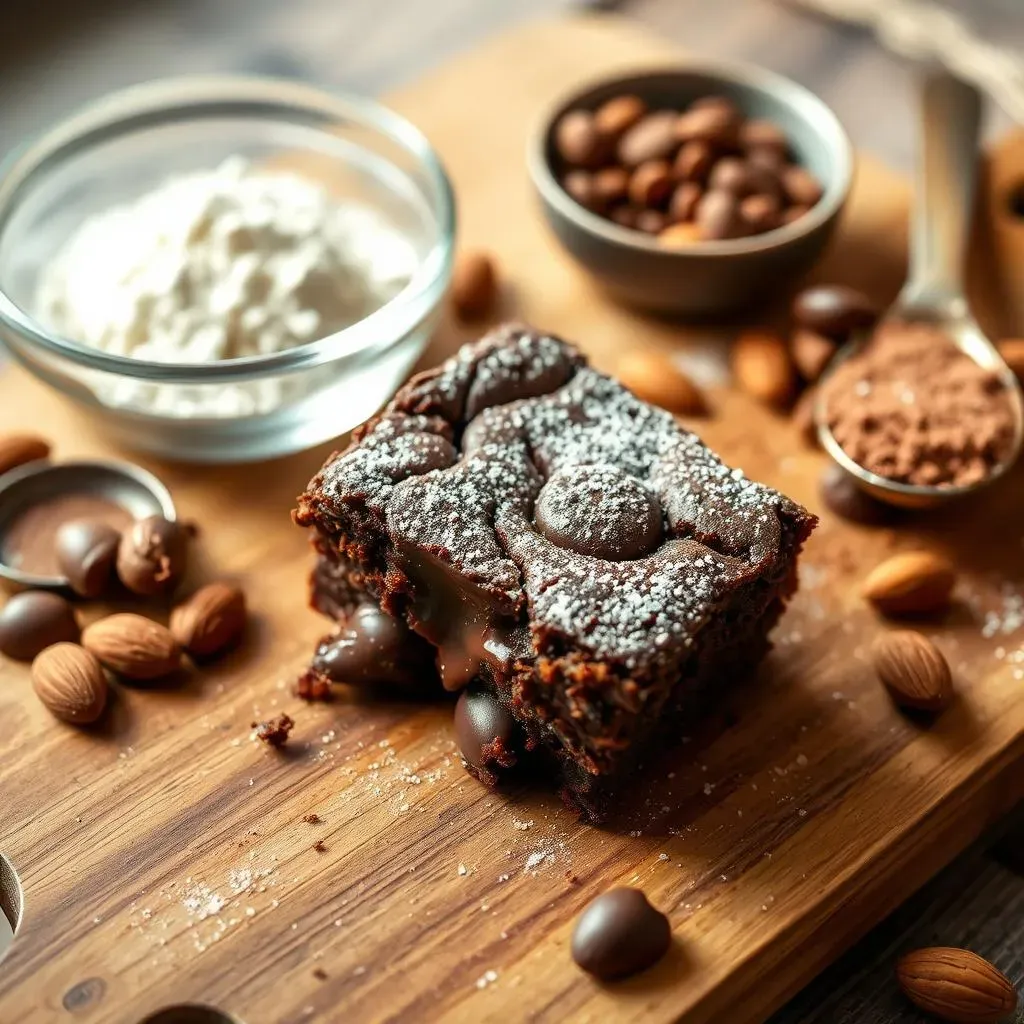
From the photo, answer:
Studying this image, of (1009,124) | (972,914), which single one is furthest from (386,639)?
(1009,124)

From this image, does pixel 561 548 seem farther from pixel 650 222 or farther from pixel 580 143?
pixel 580 143

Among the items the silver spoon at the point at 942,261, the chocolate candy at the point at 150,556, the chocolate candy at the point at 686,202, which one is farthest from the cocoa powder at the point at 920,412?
the chocolate candy at the point at 150,556

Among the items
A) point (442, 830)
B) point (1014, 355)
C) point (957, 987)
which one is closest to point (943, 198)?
point (1014, 355)

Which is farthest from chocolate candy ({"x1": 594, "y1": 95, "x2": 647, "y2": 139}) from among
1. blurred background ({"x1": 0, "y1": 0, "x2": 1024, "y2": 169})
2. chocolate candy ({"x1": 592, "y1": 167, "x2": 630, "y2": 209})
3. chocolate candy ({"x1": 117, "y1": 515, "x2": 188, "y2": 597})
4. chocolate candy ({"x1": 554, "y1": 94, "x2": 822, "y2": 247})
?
chocolate candy ({"x1": 117, "y1": 515, "x2": 188, "y2": 597})

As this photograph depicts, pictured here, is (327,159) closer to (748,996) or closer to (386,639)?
(386,639)

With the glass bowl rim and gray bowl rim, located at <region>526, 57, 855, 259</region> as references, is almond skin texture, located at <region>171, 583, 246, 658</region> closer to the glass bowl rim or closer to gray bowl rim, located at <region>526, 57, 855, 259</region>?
the glass bowl rim
